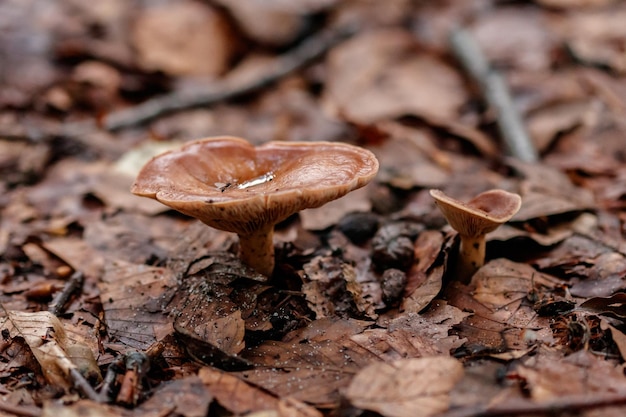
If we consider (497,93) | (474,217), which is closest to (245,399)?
(474,217)

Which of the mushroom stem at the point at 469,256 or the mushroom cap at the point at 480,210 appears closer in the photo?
the mushroom cap at the point at 480,210

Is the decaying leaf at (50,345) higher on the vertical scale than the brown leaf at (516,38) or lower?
lower

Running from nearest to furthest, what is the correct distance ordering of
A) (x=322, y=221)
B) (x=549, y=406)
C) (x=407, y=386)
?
(x=549, y=406) < (x=407, y=386) < (x=322, y=221)

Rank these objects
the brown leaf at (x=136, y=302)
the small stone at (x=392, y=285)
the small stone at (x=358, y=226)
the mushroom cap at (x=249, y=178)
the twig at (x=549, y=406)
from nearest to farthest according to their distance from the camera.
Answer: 1. the twig at (x=549, y=406)
2. the mushroom cap at (x=249, y=178)
3. the brown leaf at (x=136, y=302)
4. the small stone at (x=392, y=285)
5. the small stone at (x=358, y=226)

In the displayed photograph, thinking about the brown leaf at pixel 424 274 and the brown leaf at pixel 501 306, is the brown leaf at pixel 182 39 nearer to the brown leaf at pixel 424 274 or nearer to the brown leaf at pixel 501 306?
the brown leaf at pixel 424 274

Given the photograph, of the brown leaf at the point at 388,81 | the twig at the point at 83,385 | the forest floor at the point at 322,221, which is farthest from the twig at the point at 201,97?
the twig at the point at 83,385

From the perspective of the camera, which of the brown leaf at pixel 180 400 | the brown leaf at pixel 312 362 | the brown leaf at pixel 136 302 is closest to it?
the brown leaf at pixel 180 400

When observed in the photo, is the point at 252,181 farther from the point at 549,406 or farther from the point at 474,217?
the point at 549,406
